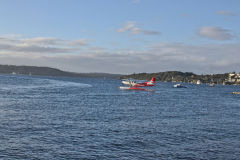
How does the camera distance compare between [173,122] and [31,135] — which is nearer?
[31,135]

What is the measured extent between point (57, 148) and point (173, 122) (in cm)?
2215

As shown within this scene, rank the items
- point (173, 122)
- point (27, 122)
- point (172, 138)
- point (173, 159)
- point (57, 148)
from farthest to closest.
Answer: point (173, 122) → point (27, 122) → point (172, 138) → point (57, 148) → point (173, 159)

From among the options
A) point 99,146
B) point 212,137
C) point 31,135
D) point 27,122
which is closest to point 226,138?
point 212,137

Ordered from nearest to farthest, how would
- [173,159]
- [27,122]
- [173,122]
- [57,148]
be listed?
[173,159]
[57,148]
[27,122]
[173,122]

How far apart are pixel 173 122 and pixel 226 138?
1096cm

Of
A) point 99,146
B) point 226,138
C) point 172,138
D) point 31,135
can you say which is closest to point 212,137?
point 226,138

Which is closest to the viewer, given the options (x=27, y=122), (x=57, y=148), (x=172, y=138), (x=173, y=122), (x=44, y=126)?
(x=57, y=148)

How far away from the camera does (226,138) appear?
32625mm

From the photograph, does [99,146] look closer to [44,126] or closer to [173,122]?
[44,126]

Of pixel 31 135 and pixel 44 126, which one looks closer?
pixel 31 135

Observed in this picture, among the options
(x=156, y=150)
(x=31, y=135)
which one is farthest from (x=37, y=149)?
(x=156, y=150)

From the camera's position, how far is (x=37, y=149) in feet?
82.5

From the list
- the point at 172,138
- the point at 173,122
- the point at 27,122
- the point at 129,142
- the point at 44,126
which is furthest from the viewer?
the point at 173,122

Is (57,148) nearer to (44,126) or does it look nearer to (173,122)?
(44,126)
